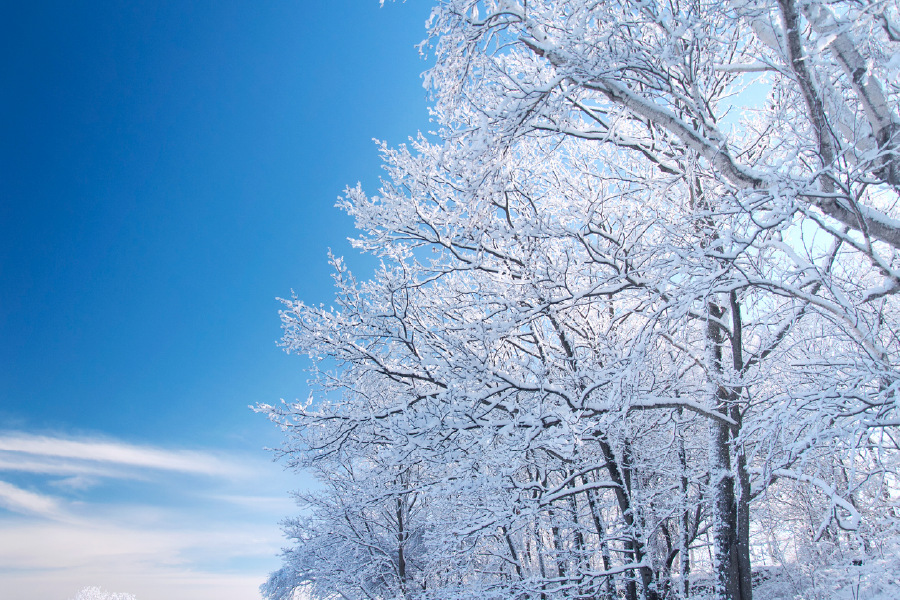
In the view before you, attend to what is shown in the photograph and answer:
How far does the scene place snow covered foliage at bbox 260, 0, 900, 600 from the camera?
3.26 m

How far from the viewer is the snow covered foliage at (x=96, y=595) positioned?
112ft

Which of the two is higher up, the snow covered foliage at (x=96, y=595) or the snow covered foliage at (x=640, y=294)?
the snow covered foliage at (x=640, y=294)

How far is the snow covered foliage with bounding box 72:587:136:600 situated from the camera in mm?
34019

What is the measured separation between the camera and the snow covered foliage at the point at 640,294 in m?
3.26

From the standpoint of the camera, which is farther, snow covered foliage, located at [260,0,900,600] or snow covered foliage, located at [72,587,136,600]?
snow covered foliage, located at [72,587,136,600]

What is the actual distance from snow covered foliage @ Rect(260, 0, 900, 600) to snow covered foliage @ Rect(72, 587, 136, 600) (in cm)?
4034

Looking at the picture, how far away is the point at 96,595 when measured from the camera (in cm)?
3462

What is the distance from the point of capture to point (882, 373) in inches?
109

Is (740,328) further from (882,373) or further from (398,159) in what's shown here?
(398,159)

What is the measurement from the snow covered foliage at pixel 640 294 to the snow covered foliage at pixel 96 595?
1588 inches

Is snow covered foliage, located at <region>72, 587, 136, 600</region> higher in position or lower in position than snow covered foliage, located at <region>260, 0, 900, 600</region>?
lower

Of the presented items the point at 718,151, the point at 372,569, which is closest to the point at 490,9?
the point at 718,151

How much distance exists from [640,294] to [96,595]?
4610cm

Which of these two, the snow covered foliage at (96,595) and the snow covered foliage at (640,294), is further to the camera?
the snow covered foliage at (96,595)
